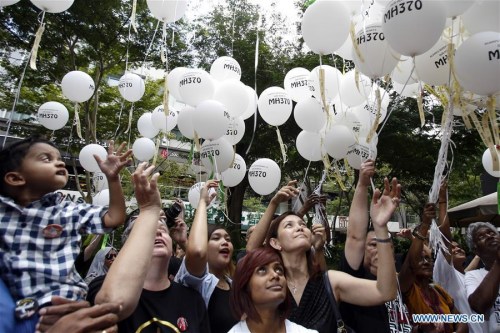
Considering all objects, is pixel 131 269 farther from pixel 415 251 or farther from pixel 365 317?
pixel 415 251

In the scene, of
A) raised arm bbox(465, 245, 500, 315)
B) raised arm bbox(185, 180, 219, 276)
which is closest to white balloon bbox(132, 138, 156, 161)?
raised arm bbox(185, 180, 219, 276)

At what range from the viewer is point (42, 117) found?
5.46 metres

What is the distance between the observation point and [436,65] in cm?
286

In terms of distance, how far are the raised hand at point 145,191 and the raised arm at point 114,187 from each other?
0.11 meters

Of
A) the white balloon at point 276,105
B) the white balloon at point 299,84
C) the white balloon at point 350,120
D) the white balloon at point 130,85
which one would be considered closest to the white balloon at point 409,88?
the white balloon at point 350,120

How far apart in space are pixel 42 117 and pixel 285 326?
5088 millimetres

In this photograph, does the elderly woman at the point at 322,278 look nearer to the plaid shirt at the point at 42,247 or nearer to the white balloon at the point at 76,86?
Result: the plaid shirt at the point at 42,247

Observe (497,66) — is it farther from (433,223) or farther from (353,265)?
(353,265)

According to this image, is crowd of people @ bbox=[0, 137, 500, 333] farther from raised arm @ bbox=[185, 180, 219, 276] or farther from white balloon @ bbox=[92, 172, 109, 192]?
white balloon @ bbox=[92, 172, 109, 192]

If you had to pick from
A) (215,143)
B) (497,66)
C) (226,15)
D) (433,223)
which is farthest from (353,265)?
(226,15)

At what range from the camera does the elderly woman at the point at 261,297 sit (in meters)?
1.66

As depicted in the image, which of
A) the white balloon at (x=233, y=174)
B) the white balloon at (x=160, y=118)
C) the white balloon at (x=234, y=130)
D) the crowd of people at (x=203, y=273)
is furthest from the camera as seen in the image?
the white balloon at (x=160, y=118)

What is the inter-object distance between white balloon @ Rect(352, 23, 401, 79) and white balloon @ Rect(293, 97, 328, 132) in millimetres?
945

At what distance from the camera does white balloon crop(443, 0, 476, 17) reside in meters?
2.33
